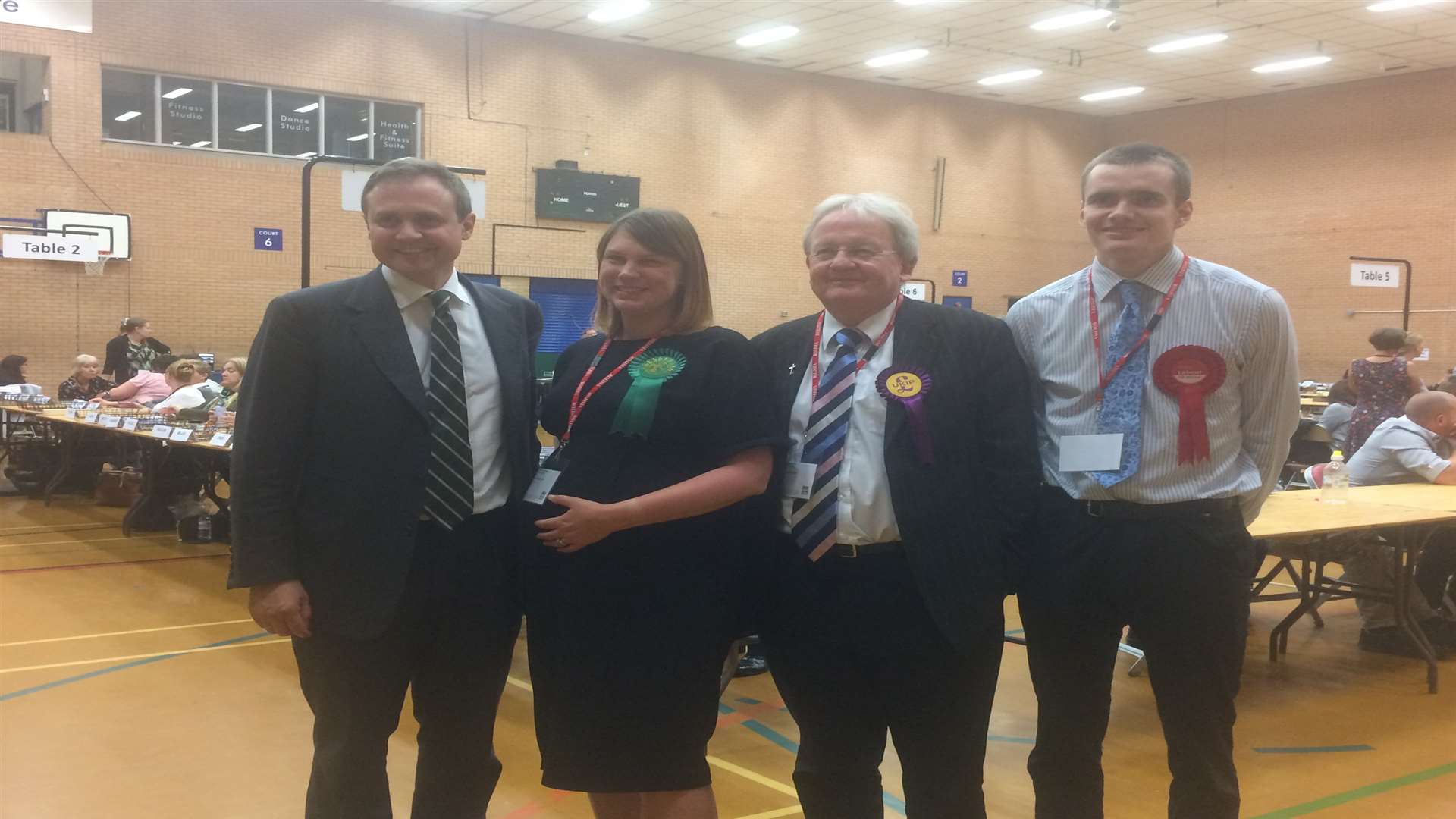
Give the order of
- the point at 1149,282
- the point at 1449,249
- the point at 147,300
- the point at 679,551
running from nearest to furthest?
1. the point at 679,551
2. the point at 1149,282
3. the point at 147,300
4. the point at 1449,249

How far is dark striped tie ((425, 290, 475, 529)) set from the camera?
2.03 m

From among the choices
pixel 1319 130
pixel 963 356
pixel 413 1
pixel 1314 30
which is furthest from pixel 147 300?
pixel 1319 130

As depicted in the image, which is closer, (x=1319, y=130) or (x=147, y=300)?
(x=147, y=300)

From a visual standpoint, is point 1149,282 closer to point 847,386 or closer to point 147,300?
point 847,386

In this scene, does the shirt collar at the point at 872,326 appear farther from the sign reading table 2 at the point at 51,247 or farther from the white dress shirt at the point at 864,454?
the sign reading table 2 at the point at 51,247

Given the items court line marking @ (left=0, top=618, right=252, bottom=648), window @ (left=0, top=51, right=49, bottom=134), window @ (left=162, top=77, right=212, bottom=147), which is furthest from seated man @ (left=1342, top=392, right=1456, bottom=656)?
window @ (left=0, top=51, right=49, bottom=134)

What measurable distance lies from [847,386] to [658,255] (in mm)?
404

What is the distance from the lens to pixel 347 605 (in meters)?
2.00

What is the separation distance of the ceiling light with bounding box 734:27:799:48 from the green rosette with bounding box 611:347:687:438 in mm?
13614

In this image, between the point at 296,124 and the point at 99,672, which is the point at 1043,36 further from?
the point at 99,672

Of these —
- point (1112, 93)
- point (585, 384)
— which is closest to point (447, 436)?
point (585, 384)

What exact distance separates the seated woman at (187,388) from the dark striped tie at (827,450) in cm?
628

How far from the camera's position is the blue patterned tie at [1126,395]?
2.16 m

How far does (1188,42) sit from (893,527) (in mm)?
14889
